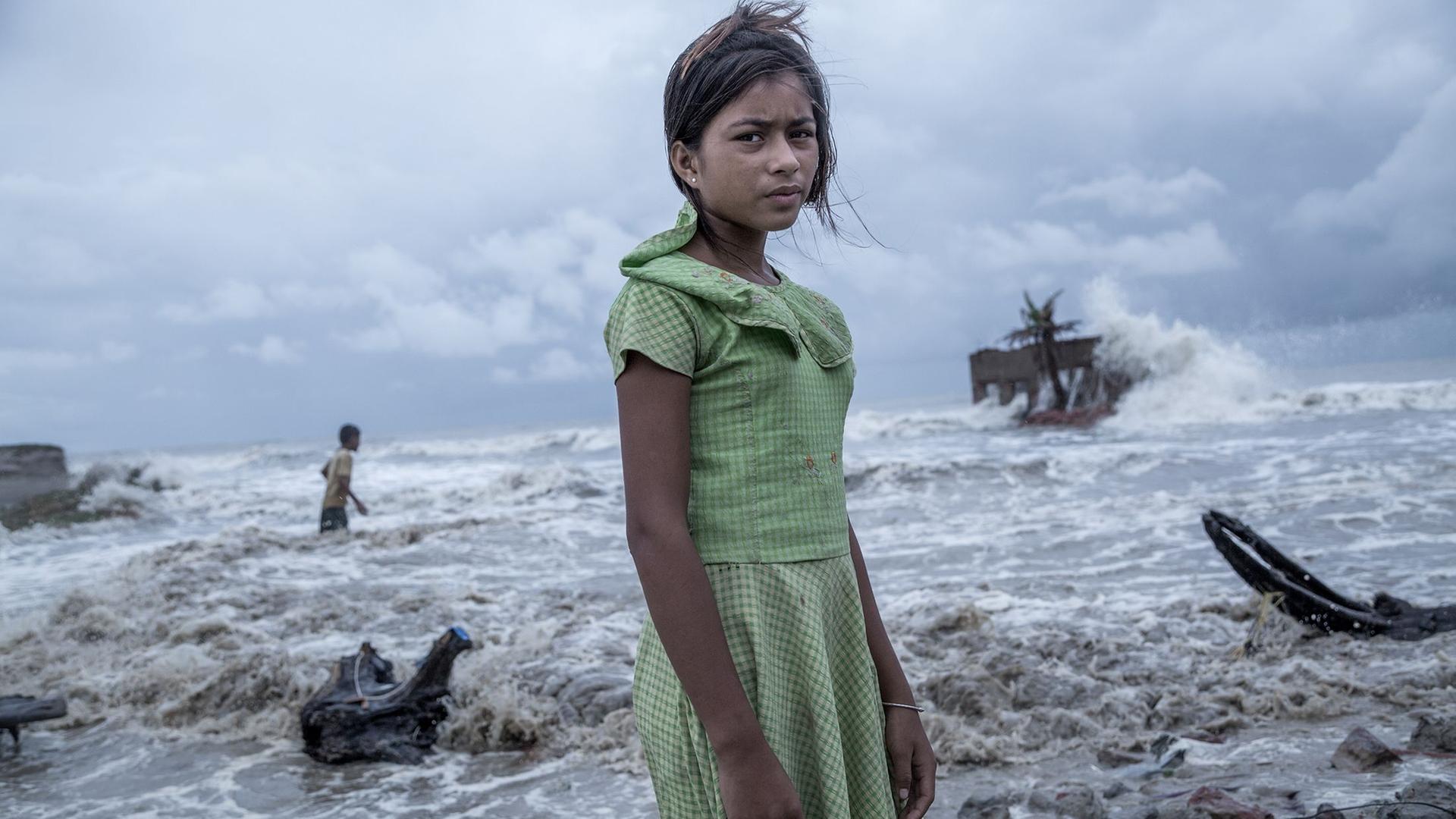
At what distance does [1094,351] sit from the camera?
23.2 metres

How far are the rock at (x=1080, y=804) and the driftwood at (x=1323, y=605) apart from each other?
6.53 feet

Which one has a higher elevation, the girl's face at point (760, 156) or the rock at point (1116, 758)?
the girl's face at point (760, 156)

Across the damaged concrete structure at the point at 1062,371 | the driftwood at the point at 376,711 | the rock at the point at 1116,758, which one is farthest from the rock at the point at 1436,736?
the damaged concrete structure at the point at 1062,371

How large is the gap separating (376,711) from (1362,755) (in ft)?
12.0

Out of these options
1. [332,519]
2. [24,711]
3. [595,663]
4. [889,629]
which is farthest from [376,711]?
[332,519]

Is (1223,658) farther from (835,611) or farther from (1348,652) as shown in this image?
(835,611)

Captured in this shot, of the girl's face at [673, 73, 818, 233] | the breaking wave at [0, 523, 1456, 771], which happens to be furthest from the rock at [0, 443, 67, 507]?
the girl's face at [673, 73, 818, 233]

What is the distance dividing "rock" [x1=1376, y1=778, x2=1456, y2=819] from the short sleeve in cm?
229

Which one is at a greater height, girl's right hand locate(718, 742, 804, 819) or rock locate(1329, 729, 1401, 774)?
girl's right hand locate(718, 742, 804, 819)

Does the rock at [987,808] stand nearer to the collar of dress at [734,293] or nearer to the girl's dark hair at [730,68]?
the collar of dress at [734,293]

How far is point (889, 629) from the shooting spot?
5.58 m

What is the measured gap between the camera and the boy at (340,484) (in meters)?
10.6

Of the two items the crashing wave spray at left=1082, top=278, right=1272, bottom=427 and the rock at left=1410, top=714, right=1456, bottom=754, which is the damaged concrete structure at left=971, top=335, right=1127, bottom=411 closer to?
the crashing wave spray at left=1082, top=278, right=1272, bottom=427

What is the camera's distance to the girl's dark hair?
1200 millimetres
